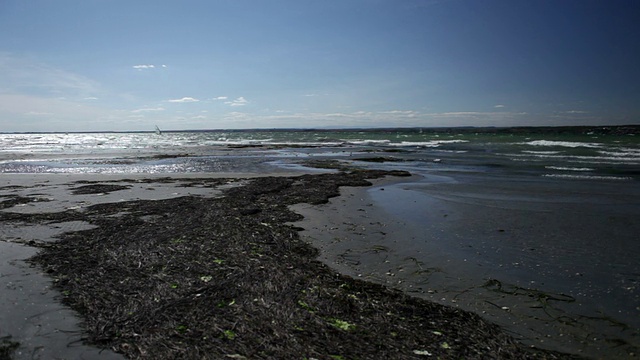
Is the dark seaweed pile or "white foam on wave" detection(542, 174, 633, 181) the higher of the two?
"white foam on wave" detection(542, 174, 633, 181)

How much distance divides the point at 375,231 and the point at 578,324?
513cm

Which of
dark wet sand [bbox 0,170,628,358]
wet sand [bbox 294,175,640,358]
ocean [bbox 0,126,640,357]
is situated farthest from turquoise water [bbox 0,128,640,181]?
dark wet sand [bbox 0,170,628,358]

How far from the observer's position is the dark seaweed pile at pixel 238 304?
13.9 feet

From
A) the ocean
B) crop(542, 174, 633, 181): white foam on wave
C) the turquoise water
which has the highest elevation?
the turquoise water

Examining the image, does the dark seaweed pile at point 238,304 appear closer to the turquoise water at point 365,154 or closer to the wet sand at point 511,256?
the wet sand at point 511,256

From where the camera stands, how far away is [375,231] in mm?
9625

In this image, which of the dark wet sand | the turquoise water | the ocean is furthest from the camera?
the turquoise water

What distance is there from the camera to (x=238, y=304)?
5242 millimetres

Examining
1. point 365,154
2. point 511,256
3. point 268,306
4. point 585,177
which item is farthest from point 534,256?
point 365,154

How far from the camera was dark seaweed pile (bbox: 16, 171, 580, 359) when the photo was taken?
4.24 metres

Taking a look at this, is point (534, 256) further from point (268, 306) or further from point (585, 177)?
point (585, 177)

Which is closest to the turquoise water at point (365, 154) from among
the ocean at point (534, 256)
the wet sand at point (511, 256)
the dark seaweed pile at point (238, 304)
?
the ocean at point (534, 256)

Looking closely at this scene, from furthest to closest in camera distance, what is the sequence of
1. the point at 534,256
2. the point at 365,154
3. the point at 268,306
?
the point at 365,154 → the point at 534,256 → the point at 268,306

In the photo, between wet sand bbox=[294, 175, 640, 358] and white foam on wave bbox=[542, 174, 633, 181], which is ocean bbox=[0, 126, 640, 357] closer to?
wet sand bbox=[294, 175, 640, 358]
